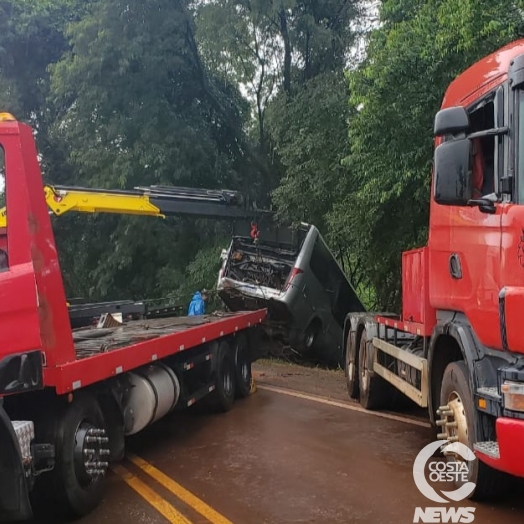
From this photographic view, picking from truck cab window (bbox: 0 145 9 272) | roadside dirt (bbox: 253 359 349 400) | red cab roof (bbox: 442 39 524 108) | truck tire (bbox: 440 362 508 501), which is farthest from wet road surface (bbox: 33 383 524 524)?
red cab roof (bbox: 442 39 524 108)

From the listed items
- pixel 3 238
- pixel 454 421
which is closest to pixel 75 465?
pixel 3 238

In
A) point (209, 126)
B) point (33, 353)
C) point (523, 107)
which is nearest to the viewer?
point (523, 107)

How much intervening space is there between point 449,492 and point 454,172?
Result: 8.18 feet

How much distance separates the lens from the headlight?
387cm

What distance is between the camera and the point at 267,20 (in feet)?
63.5

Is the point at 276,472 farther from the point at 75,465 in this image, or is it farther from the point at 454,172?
the point at 454,172

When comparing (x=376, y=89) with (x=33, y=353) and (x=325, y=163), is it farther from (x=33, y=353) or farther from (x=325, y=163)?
(x=33, y=353)

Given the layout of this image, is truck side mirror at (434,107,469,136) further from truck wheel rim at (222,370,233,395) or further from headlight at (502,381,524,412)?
truck wheel rim at (222,370,233,395)

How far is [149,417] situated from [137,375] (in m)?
0.41

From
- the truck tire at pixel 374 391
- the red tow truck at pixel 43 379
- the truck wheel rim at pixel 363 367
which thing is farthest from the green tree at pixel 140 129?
the red tow truck at pixel 43 379

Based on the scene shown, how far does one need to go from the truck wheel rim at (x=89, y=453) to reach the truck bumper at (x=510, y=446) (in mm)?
2850

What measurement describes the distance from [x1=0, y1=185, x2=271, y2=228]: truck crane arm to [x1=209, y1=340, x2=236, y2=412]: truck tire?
2770 millimetres

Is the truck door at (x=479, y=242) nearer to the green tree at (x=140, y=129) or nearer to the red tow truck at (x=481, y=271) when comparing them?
the red tow truck at (x=481, y=271)

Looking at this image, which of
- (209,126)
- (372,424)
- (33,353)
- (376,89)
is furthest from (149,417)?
(209,126)
